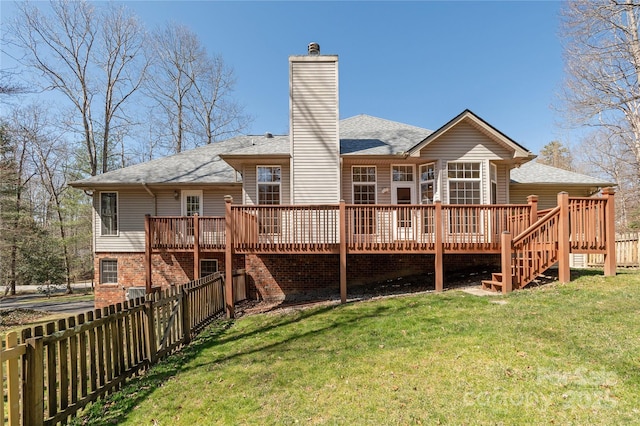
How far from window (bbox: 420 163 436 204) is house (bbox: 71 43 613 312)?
4 cm

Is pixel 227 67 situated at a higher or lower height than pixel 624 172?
higher

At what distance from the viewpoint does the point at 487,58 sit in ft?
55.1

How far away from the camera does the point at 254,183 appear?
1080 centimetres

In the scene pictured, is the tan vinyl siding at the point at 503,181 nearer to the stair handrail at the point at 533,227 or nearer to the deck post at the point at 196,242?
the stair handrail at the point at 533,227

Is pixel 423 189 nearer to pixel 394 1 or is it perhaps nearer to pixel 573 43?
pixel 394 1

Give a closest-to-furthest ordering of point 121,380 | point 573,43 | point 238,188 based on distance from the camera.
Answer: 1. point 121,380
2. point 238,188
3. point 573,43

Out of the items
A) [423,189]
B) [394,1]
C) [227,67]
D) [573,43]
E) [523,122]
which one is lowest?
[423,189]

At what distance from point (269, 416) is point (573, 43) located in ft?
70.3

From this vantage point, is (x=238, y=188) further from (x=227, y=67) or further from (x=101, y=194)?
(x=227, y=67)

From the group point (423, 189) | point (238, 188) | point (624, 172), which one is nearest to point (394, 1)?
point (423, 189)

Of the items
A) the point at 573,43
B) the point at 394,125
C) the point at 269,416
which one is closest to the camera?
the point at 269,416

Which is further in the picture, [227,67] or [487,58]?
[227,67]

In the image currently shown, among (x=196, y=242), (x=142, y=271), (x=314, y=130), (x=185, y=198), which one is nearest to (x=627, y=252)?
(x=314, y=130)

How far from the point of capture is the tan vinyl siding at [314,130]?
33.8 ft
